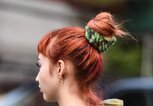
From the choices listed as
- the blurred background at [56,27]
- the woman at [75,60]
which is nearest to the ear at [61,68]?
the woman at [75,60]

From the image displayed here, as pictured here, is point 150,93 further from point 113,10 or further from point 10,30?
point 10,30

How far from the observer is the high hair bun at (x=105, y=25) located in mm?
3348

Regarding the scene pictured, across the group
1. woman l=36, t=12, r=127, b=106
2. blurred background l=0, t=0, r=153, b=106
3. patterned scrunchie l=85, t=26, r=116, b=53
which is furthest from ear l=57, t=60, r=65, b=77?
blurred background l=0, t=0, r=153, b=106

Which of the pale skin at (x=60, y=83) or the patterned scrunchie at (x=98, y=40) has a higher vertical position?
the patterned scrunchie at (x=98, y=40)

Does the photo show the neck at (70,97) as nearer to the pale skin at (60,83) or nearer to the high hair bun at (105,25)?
the pale skin at (60,83)

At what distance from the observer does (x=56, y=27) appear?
1221 cm

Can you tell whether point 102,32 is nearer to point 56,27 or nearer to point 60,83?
point 60,83

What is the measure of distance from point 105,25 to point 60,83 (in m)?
0.34

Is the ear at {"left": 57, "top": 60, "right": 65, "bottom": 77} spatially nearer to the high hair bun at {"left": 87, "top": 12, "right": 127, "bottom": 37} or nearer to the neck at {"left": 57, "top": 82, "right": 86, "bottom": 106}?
the neck at {"left": 57, "top": 82, "right": 86, "bottom": 106}

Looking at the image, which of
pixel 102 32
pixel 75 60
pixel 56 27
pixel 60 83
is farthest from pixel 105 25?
pixel 56 27

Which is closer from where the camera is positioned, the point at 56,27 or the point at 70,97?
the point at 70,97

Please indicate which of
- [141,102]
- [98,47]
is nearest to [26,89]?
[141,102]

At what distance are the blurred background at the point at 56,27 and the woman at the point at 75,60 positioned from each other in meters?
5.96

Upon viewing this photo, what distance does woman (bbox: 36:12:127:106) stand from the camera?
327cm
